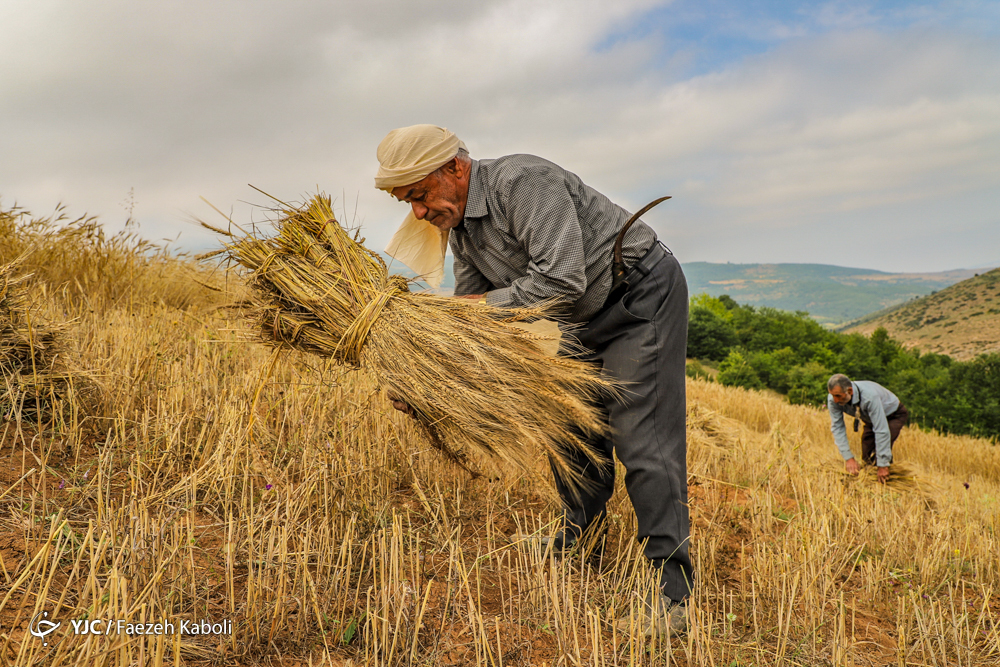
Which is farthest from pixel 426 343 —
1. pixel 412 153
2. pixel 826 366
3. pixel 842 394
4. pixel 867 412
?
pixel 826 366

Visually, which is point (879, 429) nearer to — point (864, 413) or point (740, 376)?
point (864, 413)

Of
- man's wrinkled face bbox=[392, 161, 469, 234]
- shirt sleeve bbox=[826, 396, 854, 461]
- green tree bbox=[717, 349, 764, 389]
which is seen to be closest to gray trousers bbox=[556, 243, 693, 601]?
man's wrinkled face bbox=[392, 161, 469, 234]

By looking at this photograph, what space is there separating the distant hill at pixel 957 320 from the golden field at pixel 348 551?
173 feet

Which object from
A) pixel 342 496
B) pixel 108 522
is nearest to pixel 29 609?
pixel 108 522

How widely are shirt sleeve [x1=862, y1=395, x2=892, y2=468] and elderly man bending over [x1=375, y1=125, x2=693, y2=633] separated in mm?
5977

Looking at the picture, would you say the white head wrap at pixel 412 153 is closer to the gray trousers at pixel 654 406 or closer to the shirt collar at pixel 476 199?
the shirt collar at pixel 476 199

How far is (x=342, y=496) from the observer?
2.44 metres

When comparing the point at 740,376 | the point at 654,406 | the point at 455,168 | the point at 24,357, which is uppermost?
the point at 455,168

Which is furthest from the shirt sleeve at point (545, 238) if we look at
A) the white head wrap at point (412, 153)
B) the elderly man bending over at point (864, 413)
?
the elderly man bending over at point (864, 413)

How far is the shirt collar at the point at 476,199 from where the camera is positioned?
2.29 m

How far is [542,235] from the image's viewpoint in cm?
211

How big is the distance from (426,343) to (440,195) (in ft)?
2.06

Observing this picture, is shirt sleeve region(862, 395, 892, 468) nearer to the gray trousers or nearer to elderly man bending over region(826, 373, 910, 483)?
elderly man bending over region(826, 373, 910, 483)

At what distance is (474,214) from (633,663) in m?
1.58
